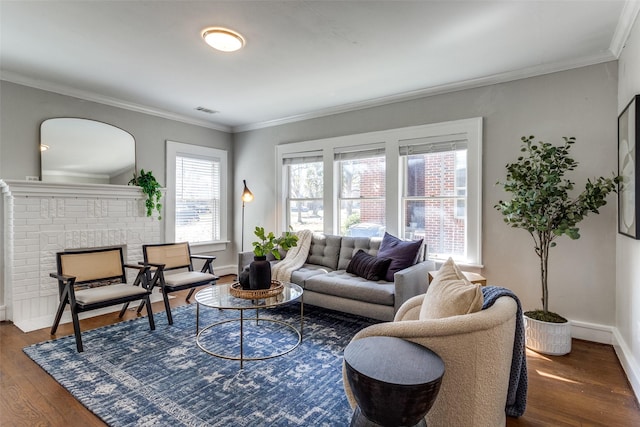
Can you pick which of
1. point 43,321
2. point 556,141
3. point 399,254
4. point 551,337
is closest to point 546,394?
point 551,337

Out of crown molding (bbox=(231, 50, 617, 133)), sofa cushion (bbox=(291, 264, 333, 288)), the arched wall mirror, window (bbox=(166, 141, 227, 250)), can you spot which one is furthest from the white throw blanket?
the arched wall mirror

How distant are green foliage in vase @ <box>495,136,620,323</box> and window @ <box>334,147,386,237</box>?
1627 millimetres

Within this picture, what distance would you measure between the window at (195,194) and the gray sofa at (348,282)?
1639 mm

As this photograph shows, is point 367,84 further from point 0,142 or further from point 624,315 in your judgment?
point 0,142

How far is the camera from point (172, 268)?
4086 mm

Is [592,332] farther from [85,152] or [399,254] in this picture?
[85,152]

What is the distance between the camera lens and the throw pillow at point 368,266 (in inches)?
136

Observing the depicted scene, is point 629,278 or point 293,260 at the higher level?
point 629,278

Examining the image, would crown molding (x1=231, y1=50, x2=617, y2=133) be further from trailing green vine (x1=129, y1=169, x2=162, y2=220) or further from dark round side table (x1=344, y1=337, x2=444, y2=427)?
dark round side table (x1=344, y1=337, x2=444, y2=427)

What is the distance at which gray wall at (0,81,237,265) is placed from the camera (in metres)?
3.46

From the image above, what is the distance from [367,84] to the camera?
12.3 feet

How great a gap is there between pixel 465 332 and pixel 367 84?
3.00 meters

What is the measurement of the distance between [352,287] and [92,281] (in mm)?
2686

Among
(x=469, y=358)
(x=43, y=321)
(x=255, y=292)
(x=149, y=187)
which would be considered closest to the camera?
(x=469, y=358)
